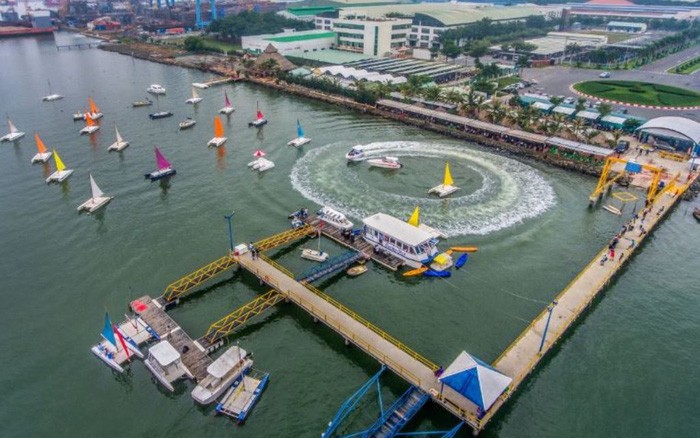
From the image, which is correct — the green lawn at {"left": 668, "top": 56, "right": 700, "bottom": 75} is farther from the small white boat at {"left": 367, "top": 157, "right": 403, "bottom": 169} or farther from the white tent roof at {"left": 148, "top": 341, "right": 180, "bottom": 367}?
the white tent roof at {"left": 148, "top": 341, "right": 180, "bottom": 367}

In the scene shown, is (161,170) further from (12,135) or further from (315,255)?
(12,135)

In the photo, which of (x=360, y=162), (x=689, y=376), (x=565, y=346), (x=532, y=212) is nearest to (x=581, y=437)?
(x=565, y=346)

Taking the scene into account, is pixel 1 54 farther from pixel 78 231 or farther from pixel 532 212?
pixel 532 212

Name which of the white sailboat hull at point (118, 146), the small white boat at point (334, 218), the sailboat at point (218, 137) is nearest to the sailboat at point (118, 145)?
the white sailboat hull at point (118, 146)

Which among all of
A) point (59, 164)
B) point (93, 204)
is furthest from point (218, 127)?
point (93, 204)

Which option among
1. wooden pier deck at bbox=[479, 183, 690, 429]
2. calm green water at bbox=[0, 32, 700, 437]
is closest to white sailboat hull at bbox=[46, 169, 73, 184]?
calm green water at bbox=[0, 32, 700, 437]

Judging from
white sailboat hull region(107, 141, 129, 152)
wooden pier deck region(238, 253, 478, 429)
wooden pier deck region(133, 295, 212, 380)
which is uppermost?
white sailboat hull region(107, 141, 129, 152)
